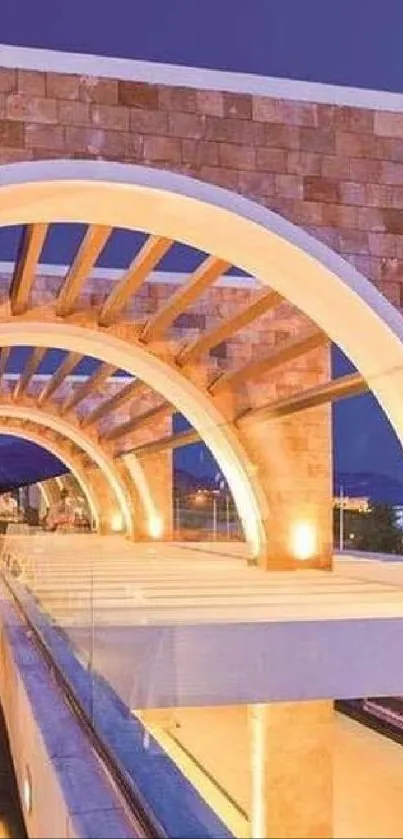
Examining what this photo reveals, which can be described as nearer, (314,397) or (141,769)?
(141,769)

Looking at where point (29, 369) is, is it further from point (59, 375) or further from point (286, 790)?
point (286, 790)

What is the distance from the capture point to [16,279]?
10930mm

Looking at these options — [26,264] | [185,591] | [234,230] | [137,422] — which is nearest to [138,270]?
[26,264]

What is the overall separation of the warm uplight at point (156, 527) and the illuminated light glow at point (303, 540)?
8794 millimetres

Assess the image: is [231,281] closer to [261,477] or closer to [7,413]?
[261,477]

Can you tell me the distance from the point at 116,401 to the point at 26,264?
9.27 meters

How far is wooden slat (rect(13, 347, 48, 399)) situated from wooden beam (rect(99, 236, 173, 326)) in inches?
103

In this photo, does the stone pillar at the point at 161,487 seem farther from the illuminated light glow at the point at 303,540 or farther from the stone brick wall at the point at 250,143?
the stone brick wall at the point at 250,143

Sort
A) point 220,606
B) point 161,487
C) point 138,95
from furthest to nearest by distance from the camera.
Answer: point 161,487, point 220,606, point 138,95

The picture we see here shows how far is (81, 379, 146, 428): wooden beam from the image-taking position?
57.8ft

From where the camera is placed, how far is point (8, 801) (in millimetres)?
5121

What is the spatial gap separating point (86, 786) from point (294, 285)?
240 inches

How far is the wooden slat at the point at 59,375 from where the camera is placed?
50.6 feet

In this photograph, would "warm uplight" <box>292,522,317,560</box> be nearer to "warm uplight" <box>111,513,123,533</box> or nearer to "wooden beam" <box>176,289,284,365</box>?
"wooden beam" <box>176,289,284,365</box>
